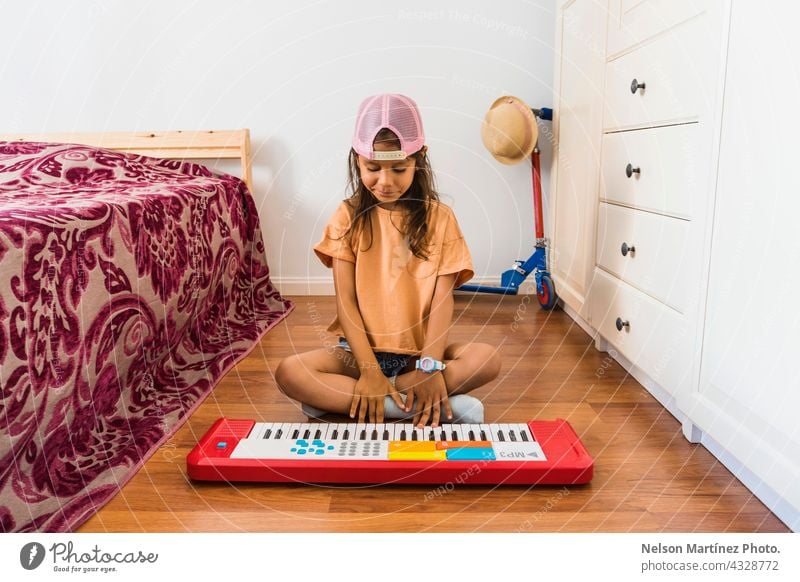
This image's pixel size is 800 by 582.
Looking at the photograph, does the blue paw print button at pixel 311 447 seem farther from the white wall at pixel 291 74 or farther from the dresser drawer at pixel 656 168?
the white wall at pixel 291 74

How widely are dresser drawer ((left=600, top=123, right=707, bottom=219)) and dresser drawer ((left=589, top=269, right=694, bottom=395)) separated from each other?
19 centimetres

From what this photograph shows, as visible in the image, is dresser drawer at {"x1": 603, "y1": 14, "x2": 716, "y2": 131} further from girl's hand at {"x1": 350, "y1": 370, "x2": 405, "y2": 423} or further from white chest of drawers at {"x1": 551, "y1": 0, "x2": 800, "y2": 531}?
girl's hand at {"x1": 350, "y1": 370, "x2": 405, "y2": 423}

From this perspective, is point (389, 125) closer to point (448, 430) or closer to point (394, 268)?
point (394, 268)

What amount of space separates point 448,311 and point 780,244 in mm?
565

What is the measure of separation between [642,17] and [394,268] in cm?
74

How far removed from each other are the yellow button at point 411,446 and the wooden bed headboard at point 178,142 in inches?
58.0

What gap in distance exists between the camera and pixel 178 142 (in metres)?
2.29

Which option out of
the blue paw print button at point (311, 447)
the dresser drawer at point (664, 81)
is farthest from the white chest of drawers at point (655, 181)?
the blue paw print button at point (311, 447)

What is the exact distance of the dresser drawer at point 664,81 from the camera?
110 cm

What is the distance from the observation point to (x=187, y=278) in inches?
62.2

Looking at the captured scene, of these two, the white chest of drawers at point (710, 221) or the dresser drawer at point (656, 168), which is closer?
the white chest of drawers at point (710, 221)

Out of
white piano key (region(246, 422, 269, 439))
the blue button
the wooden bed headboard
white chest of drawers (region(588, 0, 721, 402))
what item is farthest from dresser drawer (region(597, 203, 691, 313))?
the wooden bed headboard

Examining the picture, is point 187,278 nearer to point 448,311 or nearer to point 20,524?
point 448,311

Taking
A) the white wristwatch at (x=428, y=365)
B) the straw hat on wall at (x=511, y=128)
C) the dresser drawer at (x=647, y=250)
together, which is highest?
the straw hat on wall at (x=511, y=128)
